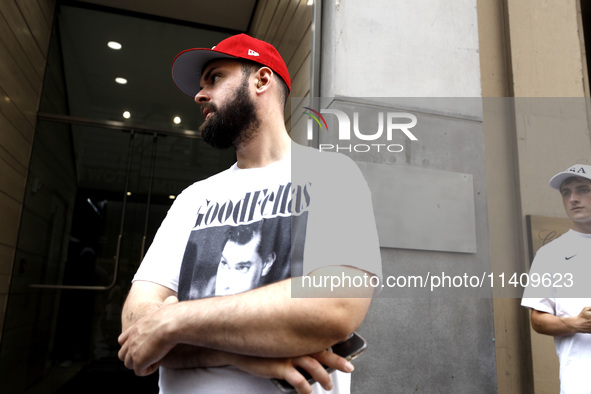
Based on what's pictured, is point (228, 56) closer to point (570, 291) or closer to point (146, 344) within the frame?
point (146, 344)

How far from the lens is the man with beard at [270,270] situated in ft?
3.40

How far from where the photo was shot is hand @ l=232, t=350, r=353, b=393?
102 centimetres

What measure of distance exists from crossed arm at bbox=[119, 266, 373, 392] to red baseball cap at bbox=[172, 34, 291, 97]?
830mm

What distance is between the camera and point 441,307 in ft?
8.16

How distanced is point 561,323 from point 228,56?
1.89 metres

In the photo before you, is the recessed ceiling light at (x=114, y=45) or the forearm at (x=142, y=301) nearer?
the forearm at (x=142, y=301)

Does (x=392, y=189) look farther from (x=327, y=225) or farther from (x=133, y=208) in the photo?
(x=133, y=208)

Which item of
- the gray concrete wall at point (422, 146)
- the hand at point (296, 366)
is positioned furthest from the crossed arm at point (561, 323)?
the hand at point (296, 366)

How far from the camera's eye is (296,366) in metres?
1.06

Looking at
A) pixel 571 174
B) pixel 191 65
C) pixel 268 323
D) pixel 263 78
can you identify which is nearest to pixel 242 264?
pixel 268 323

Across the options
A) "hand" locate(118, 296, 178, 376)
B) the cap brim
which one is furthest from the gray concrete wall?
"hand" locate(118, 296, 178, 376)

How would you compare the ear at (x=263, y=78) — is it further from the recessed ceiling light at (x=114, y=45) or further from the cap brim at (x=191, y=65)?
the recessed ceiling light at (x=114, y=45)

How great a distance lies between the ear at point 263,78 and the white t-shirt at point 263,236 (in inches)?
10.3

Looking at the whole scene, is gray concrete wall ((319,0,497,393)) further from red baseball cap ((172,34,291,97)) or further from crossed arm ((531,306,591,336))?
red baseball cap ((172,34,291,97))
